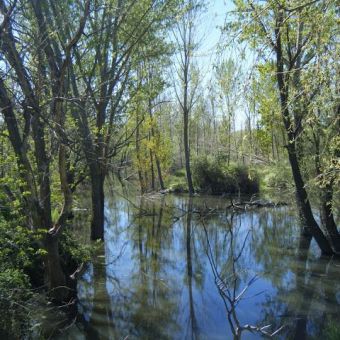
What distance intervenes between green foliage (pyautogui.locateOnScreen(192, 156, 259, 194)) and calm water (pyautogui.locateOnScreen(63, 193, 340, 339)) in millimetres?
12737

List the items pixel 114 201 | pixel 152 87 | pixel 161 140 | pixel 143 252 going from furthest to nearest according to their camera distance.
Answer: pixel 161 140 < pixel 114 201 < pixel 152 87 < pixel 143 252

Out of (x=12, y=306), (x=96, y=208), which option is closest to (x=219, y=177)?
(x=96, y=208)

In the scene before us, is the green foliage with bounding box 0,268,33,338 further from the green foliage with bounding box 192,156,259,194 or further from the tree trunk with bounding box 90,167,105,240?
the green foliage with bounding box 192,156,259,194

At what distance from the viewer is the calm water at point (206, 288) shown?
23.2 feet

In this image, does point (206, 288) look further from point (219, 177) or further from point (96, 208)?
point (219, 177)

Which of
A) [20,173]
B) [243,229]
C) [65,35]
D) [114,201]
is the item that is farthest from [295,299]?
[114,201]

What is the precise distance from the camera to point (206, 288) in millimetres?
9328

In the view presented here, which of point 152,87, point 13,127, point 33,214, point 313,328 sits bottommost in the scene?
point 313,328

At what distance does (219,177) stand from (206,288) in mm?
19994

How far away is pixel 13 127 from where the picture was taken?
7.26 meters

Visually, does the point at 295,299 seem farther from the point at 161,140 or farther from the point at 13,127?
the point at 161,140

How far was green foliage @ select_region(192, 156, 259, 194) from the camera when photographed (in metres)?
28.5

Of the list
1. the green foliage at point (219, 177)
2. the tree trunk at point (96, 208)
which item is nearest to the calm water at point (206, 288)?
the tree trunk at point (96, 208)

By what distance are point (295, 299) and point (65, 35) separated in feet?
29.1
